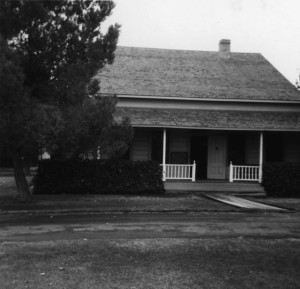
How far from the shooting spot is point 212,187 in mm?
20375

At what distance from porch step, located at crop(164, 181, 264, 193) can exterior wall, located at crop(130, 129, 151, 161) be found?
2.26 m

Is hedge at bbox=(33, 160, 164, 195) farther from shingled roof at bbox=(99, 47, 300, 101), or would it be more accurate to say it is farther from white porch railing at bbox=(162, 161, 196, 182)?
shingled roof at bbox=(99, 47, 300, 101)

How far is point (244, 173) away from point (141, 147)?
209 inches

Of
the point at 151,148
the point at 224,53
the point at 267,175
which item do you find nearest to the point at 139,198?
the point at 151,148

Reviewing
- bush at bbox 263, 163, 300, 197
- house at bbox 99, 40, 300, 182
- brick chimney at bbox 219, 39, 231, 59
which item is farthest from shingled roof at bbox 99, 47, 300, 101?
bush at bbox 263, 163, 300, 197

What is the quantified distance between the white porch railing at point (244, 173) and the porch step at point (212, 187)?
0.31 metres

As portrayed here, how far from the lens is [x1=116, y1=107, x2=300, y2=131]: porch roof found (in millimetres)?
20078

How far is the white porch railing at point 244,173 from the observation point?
20.6 metres

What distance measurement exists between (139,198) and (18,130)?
645 cm

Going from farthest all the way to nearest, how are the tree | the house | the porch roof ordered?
the house
the porch roof
the tree

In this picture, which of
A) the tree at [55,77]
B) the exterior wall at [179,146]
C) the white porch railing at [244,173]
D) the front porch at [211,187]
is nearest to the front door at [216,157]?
the white porch railing at [244,173]

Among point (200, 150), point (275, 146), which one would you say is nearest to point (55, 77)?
point (200, 150)

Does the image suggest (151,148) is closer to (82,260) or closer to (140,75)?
(140,75)

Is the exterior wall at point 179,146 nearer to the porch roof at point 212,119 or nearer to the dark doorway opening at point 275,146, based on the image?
the porch roof at point 212,119
